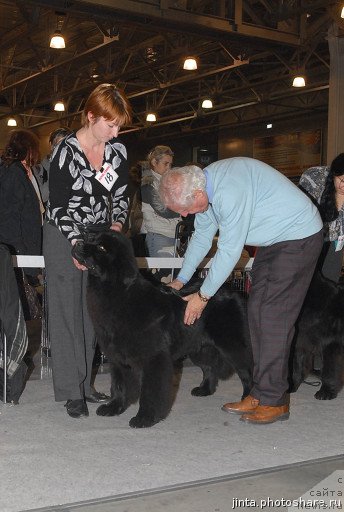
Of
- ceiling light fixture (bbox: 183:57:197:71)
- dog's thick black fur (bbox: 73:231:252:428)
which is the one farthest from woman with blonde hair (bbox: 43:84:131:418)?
ceiling light fixture (bbox: 183:57:197:71)

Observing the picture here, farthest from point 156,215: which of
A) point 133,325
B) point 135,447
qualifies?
point 135,447

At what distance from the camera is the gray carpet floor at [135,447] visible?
7.86 ft

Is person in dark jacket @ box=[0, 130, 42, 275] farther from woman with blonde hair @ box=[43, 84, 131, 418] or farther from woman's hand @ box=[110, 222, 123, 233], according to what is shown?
woman's hand @ box=[110, 222, 123, 233]

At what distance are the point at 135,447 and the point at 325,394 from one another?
150cm

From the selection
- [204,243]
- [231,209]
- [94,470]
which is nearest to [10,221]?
[204,243]

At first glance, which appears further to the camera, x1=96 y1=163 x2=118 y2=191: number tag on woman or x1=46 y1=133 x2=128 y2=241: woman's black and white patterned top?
x1=96 y1=163 x2=118 y2=191: number tag on woman

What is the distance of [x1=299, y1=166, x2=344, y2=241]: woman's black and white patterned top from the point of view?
4.16 meters

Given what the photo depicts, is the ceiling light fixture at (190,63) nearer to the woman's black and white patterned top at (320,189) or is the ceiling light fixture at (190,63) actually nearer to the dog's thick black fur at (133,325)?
the woman's black and white patterned top at (320,189)

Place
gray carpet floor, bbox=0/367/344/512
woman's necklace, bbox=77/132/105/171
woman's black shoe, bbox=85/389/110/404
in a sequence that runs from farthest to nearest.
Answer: woman's black shoe, bbox=85/389/110/404, woman's necklace, bbox=77/132/105/171, gray carpet floor, bbox=0/367/344/512

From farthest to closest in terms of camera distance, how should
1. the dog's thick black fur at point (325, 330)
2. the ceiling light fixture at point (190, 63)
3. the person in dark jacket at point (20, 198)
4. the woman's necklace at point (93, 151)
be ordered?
the ceiling light fixture at point (190, 63) → the person in dark jacket at point (20, 198) → the dog's thick black fur at point (325, 330) → the woman's necklace at point (93, 151)

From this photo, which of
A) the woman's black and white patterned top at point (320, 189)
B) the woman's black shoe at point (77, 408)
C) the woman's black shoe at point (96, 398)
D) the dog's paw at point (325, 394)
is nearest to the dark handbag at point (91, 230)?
the woman's black shoe at point (77, 408)

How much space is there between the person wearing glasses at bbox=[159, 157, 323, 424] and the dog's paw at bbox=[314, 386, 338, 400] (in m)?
0.57

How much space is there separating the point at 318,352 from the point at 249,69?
13.6 meters

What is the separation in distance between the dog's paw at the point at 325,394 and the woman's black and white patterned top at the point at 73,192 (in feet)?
5.44
